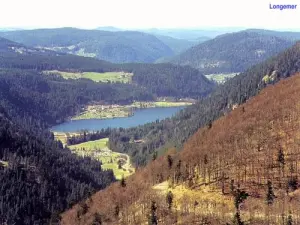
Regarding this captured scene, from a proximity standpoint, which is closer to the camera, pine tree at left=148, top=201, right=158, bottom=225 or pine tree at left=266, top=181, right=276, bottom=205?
pine tree at left=266, top=181, right=276, bottom=205

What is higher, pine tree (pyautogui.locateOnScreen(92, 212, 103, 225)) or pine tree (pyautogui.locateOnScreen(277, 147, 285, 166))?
pine tree (pyautogui.locateOnScreen(277, 147, 285, 166))

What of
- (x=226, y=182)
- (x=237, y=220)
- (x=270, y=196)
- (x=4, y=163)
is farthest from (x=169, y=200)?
(x=4, y=163)

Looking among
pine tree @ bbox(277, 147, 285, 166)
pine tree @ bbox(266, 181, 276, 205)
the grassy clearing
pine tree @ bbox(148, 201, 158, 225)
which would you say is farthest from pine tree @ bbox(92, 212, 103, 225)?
pine tree @ bbox(277, 147, 285, 166)

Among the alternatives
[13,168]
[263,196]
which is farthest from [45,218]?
[263,196]

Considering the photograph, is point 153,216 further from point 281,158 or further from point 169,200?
point 281,158

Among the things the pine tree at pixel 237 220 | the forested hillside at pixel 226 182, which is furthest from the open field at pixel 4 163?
the pine tree at pixel 237 220

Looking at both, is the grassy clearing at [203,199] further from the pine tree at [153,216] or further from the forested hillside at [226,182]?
the pine tree at [153,216]

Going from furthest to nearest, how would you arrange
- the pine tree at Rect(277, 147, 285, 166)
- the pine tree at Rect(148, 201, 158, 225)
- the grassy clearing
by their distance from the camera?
the pine tree at Rect(277, 147, 285, 166)
the grassy clearing
the pine tree at Rect(148, 201, 158, 225)

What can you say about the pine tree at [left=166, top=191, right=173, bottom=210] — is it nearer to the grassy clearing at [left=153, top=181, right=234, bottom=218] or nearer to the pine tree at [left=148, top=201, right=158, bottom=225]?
the grassy clearing at [left=153, top=181, right=234, bottom=218]
